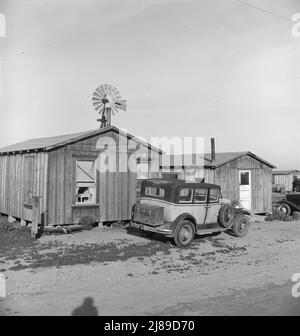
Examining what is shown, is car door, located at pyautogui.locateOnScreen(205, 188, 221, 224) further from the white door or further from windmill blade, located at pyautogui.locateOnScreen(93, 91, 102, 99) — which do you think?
the white door

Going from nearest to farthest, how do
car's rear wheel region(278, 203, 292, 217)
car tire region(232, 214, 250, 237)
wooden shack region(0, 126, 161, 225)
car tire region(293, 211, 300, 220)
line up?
1. car tire region(232, 214, 250, 237)
2. wooden shack region(0, 126, 161, 225)
3. car tire region(293, 211, 300, 220)
4. car's rear wheel region(278, 203, 292, 217)

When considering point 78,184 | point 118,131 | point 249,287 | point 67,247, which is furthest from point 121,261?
point 118,131

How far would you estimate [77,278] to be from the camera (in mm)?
7980

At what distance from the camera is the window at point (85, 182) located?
14.6 metres

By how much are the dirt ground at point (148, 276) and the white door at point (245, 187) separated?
7.76 metres

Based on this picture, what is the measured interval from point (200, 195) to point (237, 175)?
29.4ft

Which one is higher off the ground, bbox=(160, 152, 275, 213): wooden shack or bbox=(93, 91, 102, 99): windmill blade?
bbox=(93, 91, 102, 99): windmill blade

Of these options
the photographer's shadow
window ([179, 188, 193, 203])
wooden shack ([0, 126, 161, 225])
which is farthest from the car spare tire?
the photographer's shadow

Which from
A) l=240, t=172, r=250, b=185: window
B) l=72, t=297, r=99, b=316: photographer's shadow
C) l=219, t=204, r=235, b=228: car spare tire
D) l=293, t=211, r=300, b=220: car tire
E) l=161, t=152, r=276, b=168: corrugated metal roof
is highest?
l=161, t=152, r=276, b=168: corrugated metal roof

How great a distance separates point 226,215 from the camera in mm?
12719

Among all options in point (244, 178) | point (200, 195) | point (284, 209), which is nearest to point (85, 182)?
point (200, 195)

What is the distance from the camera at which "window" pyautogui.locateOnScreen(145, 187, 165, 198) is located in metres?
12.0
